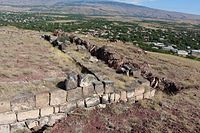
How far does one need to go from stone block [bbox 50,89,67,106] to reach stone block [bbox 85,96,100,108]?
94cm

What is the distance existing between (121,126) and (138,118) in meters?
1.01

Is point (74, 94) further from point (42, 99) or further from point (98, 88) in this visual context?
point (42, 99)

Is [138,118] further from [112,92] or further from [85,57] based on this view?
[85,57]

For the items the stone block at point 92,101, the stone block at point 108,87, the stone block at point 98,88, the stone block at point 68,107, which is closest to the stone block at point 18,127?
the stone block at point 68,107

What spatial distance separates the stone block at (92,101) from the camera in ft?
43.4

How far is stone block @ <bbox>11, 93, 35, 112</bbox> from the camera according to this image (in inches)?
456

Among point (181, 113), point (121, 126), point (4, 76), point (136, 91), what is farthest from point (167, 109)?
point (4, 76)

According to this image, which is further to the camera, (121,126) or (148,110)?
(148,110)

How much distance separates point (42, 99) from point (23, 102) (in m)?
0.71

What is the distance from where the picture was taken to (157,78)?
17688 millimetres

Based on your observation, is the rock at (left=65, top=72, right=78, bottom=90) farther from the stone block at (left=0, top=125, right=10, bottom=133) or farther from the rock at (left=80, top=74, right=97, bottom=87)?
the stone block at (left=0, top=125, right=10, bottom=133)

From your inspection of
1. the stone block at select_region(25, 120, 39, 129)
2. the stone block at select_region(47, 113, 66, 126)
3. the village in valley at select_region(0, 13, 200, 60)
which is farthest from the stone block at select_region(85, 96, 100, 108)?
the village in valley at select_region(0, 13, 200, 60)

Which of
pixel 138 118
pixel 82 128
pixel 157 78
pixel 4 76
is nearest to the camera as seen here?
pixel 82 128

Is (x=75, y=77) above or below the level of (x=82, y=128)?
above
